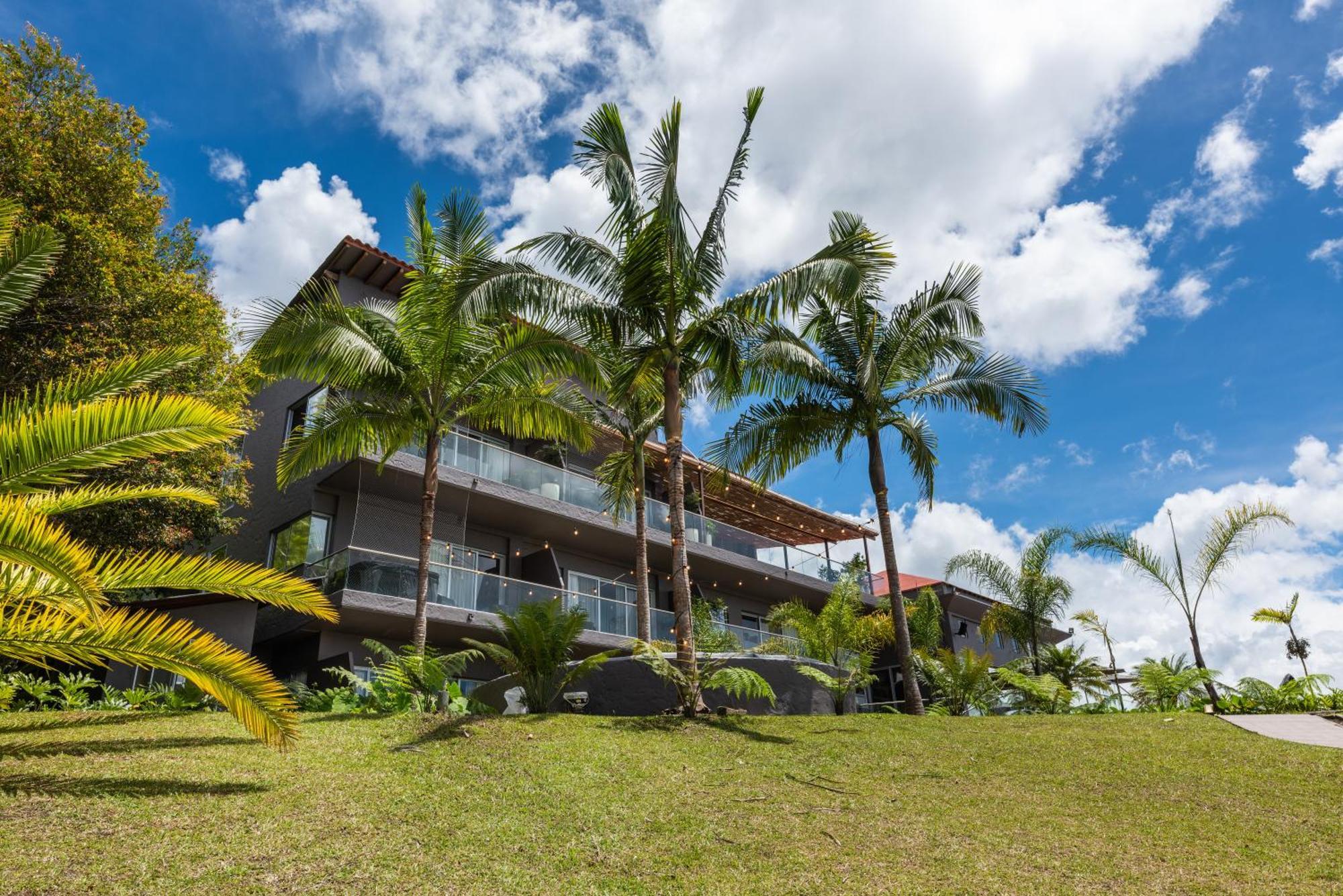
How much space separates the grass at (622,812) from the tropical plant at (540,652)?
1195 millimetres

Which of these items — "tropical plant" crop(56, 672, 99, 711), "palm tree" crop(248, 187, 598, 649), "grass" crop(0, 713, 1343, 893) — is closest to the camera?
"grass" crop(0, 713, 1343, 893)

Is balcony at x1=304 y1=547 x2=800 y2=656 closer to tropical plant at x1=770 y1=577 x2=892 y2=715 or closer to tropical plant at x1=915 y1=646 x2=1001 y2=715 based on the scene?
tropical plant at x1=770 y1=577 x2=892 y2=715

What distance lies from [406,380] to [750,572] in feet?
48.1

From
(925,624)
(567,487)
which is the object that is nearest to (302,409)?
(567,487)

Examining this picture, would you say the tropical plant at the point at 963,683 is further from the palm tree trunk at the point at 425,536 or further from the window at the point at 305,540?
the window at the point at 305,540

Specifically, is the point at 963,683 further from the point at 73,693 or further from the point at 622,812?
the point at 73,693

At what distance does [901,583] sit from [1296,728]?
25218 mm

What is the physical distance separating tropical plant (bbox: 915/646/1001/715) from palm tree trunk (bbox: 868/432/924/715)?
636 mm

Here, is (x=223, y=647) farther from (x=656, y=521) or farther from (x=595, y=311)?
(x=656, y=521)

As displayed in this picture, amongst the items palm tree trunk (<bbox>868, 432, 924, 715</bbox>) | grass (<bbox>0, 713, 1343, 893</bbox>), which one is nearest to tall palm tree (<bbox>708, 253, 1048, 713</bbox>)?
palm tree trunk (<bbox>868, 432, 924, 715</bbox>)

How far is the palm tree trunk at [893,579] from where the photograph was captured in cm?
1470

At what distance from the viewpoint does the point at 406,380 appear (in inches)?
567

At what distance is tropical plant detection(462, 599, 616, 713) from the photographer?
11258mm

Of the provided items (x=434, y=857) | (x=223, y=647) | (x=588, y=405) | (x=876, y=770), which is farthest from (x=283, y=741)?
(x=588, y=405)
